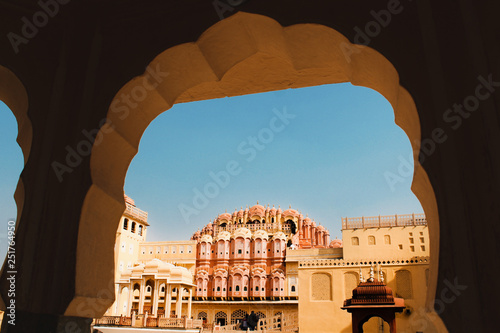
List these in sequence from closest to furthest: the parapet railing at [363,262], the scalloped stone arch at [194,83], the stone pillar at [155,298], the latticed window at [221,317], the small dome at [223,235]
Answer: the scalloped stone arch at [194,83] < the stone pillar at [155,298] < the parapet railing at [363,262] < the latticed window at [221,317] < the small dome at [223,235]

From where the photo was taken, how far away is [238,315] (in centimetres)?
3062

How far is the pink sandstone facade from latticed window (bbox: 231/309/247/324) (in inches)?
40.1

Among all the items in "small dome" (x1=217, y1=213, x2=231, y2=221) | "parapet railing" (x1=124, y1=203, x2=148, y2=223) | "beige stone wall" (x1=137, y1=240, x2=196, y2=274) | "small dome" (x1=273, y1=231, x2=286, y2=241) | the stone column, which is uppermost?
"small dome" (x1=217, y1=213, x2=231, y2=221)

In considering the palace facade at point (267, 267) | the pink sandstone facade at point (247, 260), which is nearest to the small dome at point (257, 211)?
the palace facade at point (267, 267)

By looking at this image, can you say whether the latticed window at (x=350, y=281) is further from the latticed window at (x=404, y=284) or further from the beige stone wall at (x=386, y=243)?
the latticed window at (x=404, y=284)

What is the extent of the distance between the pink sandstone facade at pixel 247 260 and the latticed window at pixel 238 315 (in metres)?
1.02

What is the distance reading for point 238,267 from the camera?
32.1m

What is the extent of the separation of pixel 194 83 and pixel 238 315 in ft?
101

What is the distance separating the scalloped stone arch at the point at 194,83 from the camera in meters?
1.85

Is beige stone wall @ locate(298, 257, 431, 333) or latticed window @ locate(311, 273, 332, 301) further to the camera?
latticed window @ locate(311, 273, 332, 301)

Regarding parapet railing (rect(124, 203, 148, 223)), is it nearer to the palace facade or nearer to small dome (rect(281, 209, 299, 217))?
the palace facade

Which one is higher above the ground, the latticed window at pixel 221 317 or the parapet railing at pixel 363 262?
the parapet railing at pixel 363 262

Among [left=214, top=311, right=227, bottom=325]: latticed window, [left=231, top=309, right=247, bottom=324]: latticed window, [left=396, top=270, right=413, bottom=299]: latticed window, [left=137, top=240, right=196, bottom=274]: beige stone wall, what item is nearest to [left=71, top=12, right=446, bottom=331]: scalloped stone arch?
[left=396, top=270, right=413, bottom=299]: latticed window

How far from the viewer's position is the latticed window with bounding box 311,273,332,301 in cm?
2408
